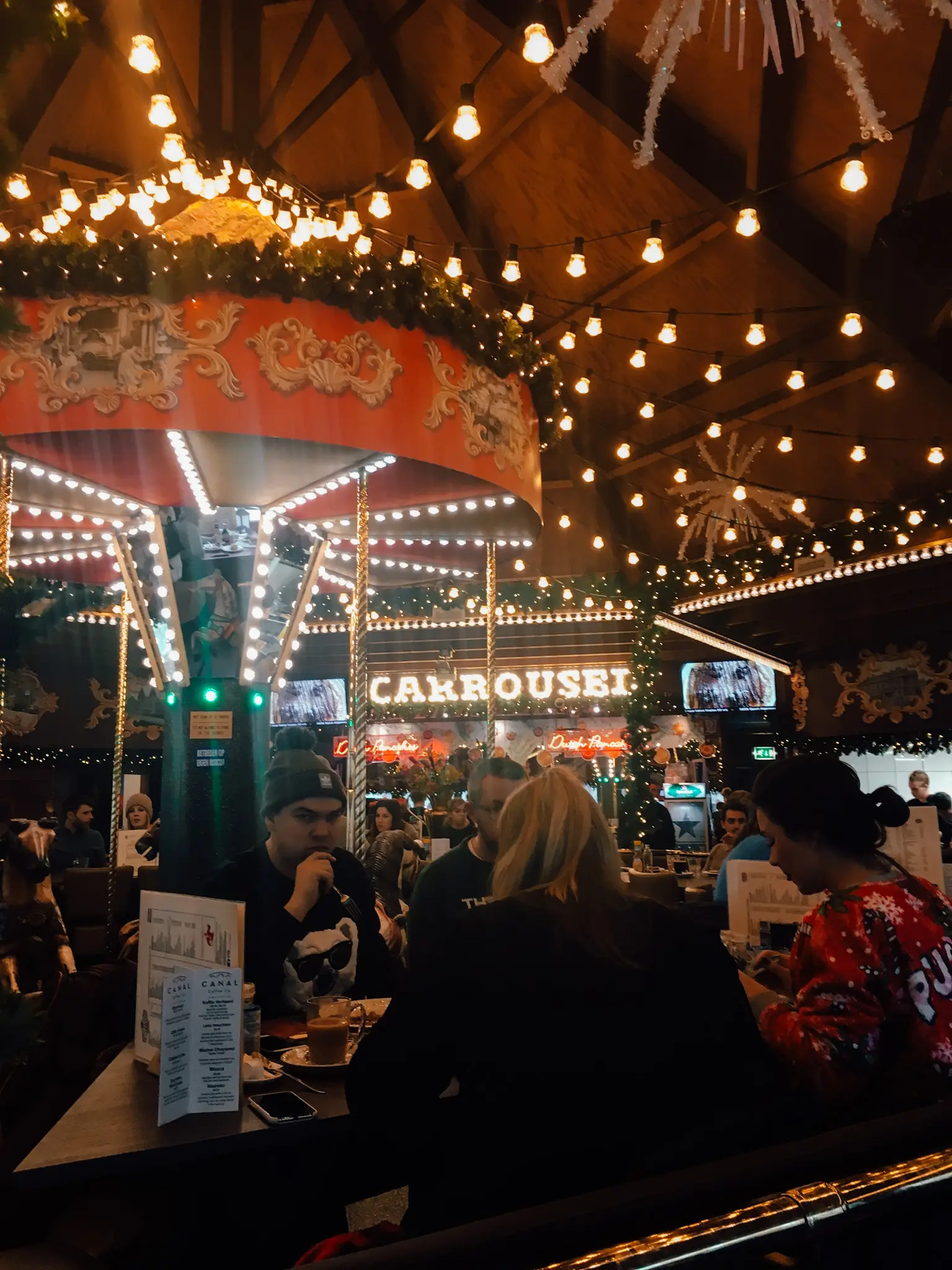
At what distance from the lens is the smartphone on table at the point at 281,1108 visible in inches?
83.9

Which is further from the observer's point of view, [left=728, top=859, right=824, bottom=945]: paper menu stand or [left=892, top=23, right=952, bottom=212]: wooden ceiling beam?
[left=892, top=23, right=952, bottom=212]: wooden ceiling beam

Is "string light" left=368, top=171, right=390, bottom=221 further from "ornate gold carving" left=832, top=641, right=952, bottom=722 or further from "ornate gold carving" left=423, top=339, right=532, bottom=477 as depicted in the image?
"ornate gold carving" left=832, top=641, right=952, bottom=722

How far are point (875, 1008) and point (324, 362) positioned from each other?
334 centimetres

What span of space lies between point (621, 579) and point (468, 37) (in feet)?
22.1

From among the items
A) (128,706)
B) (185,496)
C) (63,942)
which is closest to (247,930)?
(63,942)

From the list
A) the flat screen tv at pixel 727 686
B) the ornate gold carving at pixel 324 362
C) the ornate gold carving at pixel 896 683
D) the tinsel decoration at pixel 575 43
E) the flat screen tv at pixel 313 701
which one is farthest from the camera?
the flat screen tv at pixel 313 701

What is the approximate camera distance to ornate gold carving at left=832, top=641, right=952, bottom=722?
36.9ft

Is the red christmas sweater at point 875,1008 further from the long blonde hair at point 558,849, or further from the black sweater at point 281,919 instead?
the black sweater at point 281,919

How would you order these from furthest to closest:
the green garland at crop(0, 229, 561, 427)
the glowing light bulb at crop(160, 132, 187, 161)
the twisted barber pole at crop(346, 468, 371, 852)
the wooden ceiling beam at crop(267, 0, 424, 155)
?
the wooden ceiling beam at crop(267, 0, 424, 155) < the glowing light bulb at crop(160, 132, 187, 161) < the twisted barber pole at crop(346, 468, 371, 852) < the green garland at crop(0, 229, 561, 427)

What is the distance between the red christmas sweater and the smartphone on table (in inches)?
44.1

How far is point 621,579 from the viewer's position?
12836 mm

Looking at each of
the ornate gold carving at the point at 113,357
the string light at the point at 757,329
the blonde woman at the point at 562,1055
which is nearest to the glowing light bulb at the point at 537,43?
the ornate gold carving at the point at 113,357

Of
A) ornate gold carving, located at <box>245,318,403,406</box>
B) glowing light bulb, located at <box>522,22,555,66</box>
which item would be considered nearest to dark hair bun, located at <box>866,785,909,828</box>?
ornate gold carving, located at <box>245,318,403,406</box>

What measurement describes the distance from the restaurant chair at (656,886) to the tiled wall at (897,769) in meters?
7.05
